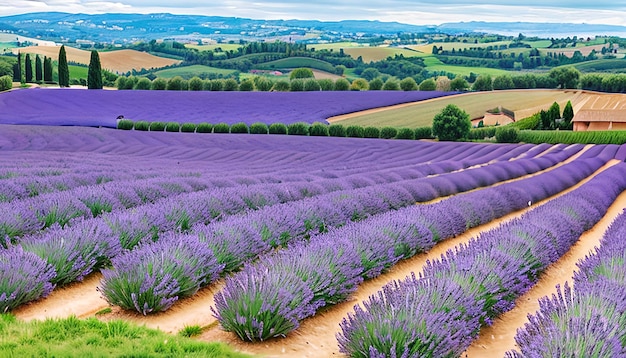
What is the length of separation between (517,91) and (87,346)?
60.0 metres

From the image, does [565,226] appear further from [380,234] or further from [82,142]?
[82,142]

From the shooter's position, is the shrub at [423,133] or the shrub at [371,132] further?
the shrub at [423,133]

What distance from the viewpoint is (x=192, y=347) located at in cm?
340

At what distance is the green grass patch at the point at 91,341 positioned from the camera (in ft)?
10.4

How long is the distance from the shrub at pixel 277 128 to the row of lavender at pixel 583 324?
3710 centimetres

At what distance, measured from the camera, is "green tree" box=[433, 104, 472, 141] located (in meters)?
40.7

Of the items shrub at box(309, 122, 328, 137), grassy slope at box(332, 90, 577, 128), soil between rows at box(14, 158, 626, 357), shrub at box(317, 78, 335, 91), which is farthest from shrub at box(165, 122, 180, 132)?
soil between rows at box(14, 158, 626, 357)

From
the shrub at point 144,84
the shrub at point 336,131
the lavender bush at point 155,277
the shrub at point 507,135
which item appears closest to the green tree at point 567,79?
the shrub at point 507,135

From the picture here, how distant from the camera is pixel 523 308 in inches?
204

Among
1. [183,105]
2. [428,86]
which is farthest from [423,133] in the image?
[428,86]

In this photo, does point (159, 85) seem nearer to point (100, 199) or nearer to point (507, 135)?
point (507, 135)

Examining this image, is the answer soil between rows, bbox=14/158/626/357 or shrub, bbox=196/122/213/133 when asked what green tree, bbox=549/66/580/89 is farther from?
soil between rows, bbox=14/158/626/357

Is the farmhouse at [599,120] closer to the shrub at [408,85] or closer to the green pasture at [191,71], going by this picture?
the shrub at [408,85]

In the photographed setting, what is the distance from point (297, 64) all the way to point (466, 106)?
44912 mm
